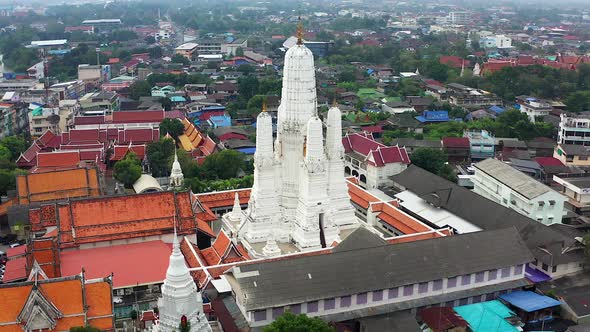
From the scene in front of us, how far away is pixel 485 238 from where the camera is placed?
90.8 feet

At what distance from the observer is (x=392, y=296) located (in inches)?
992

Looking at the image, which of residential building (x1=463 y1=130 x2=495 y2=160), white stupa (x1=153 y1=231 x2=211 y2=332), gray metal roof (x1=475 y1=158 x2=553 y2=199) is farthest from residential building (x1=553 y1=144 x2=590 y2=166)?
white stupa (x1=153 y1=231 x2=211 y2=332)

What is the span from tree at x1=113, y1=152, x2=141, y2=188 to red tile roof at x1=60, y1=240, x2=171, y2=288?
13.1m

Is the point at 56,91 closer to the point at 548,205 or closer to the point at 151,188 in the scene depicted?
the point at 151,188

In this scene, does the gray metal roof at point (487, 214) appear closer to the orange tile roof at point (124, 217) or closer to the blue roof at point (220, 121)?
the orange tile roof at point (124, 217)

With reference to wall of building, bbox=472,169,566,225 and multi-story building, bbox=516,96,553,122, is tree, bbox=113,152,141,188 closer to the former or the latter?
wall of building, bbox=472,169,566,225

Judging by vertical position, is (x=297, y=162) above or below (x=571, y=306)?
above

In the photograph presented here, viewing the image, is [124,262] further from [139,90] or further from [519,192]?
[139,90]

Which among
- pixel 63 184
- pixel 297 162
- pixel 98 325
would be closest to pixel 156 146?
pixel 63 184

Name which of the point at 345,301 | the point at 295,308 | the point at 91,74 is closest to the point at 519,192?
the point at 345,301

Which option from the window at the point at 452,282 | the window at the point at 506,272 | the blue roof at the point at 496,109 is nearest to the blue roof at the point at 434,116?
the blue roof at the point at 496,109

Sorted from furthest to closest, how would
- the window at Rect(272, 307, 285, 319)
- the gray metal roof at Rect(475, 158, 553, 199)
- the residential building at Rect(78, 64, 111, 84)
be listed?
1. the residential building at Rect(78, 64, 111, 84)
2. the gray metal roof at Rect(475, 158, 553, 199)
3. the window at Rect(272, 307, 285, 319)

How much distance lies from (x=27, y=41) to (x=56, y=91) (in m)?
66.7

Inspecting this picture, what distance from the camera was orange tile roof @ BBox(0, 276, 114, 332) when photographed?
2044 cm
